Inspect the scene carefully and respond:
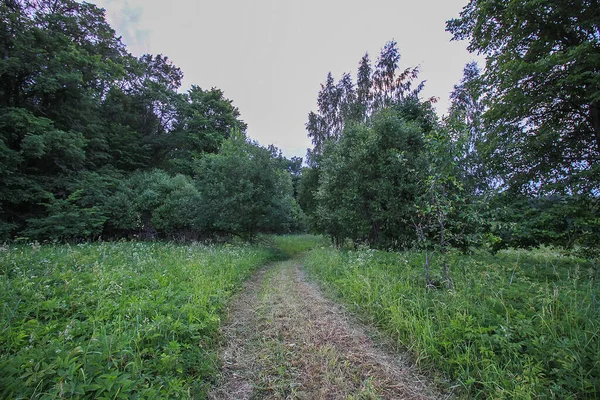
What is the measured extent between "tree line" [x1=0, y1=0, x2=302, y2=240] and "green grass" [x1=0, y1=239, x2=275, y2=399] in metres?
8.75

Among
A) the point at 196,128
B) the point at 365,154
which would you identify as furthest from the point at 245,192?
the point at 196,128

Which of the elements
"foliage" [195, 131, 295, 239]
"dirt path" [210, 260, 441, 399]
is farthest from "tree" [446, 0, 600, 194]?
"foliage" [195, 131, 295, 239]

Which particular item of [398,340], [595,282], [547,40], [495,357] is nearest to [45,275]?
[398,340]

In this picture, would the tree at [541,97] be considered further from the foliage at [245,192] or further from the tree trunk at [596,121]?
the foliage at [245,192]

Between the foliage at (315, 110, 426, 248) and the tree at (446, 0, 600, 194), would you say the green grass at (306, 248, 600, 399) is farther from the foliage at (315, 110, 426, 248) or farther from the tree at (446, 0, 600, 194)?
the foliage at (315, 110, 426, 248)

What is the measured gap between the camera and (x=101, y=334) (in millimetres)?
2240

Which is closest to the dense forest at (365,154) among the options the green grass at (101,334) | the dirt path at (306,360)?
the dirt path at (306,360)

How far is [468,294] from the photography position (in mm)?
3170

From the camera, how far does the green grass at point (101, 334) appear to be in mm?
1660

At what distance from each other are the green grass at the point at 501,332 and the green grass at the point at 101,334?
2.47 metres

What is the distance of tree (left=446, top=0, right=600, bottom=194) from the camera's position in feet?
17.8

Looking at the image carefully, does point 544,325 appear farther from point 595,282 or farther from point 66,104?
point 66,104

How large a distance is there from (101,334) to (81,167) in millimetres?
15741

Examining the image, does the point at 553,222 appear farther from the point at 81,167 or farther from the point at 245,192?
the point at 81,167
